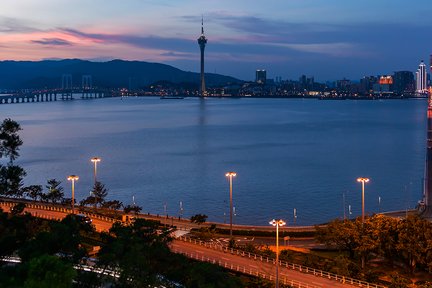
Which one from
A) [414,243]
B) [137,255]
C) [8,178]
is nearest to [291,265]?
[414,243]

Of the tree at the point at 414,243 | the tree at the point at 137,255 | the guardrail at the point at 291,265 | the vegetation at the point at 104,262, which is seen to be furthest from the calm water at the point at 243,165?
the vegetation at the point at 104,262

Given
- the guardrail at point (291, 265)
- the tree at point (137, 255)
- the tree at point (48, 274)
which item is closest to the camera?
the tree at point (48, 274)

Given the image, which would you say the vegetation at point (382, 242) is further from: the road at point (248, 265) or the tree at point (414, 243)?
the road at point (248, 265)

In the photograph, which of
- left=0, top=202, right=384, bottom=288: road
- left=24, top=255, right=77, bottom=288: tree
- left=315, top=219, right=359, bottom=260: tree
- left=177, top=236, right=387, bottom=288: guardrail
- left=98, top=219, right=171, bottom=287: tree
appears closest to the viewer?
left=24, top=255, right=77, bottom=288: tree

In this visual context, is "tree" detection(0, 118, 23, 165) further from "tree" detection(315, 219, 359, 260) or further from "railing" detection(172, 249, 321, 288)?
"tree" detection(315, 219, 359, 260)

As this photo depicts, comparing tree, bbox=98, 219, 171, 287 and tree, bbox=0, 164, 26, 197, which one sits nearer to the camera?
tree, bbox=98, 219, 171, 287

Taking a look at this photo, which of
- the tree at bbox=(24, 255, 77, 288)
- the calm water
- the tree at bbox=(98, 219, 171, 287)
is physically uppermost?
the tree at bbox=(24, 255, 77, 288)

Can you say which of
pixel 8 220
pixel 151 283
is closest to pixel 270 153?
pixel 8 220

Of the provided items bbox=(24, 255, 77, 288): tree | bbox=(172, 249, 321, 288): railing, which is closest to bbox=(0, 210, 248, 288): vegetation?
bbox=(24, 255, 77, 288): tree

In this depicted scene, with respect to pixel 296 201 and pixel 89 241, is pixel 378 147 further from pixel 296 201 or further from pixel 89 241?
pixel 89 241
